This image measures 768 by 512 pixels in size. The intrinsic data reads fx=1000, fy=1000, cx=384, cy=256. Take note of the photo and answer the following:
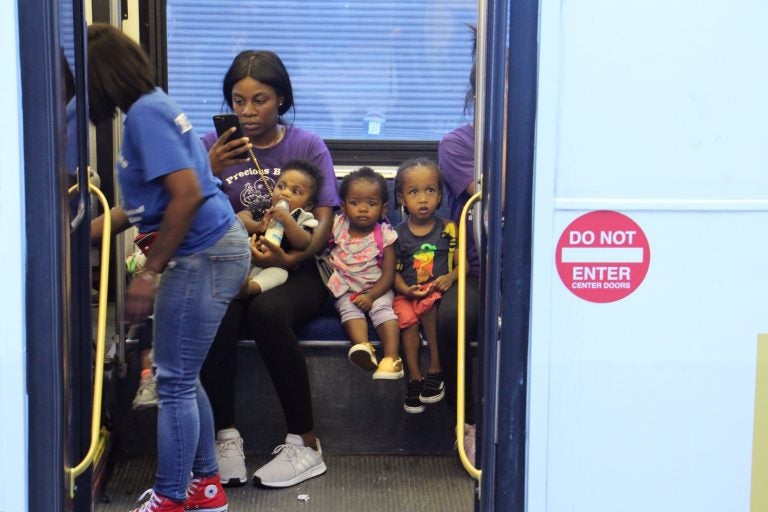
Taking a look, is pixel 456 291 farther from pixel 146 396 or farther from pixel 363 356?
pixel 146 396

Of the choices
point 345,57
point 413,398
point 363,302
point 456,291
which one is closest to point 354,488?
point 413,398

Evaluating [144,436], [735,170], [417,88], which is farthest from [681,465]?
[417,88]

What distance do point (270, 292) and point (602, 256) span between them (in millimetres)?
1705

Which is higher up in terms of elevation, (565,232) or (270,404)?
(565,232)

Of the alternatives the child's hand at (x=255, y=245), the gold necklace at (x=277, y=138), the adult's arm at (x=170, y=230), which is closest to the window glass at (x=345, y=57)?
the gold necklace at (x=277, y=138)

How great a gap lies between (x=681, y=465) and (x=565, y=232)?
A: 0.60 metres

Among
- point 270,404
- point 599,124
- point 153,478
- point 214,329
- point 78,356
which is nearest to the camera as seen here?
point 599,124

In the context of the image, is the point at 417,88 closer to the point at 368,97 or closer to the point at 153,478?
the point at 368,97

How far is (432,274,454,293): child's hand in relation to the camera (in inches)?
145

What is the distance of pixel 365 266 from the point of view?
3750 mm

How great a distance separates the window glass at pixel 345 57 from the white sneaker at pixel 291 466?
5.02 ft

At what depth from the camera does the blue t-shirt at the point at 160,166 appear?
2.65 metres

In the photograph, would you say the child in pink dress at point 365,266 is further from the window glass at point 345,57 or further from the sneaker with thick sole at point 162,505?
the sneaker with thick sole at point 162,505

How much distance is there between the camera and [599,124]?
2.15 meters
